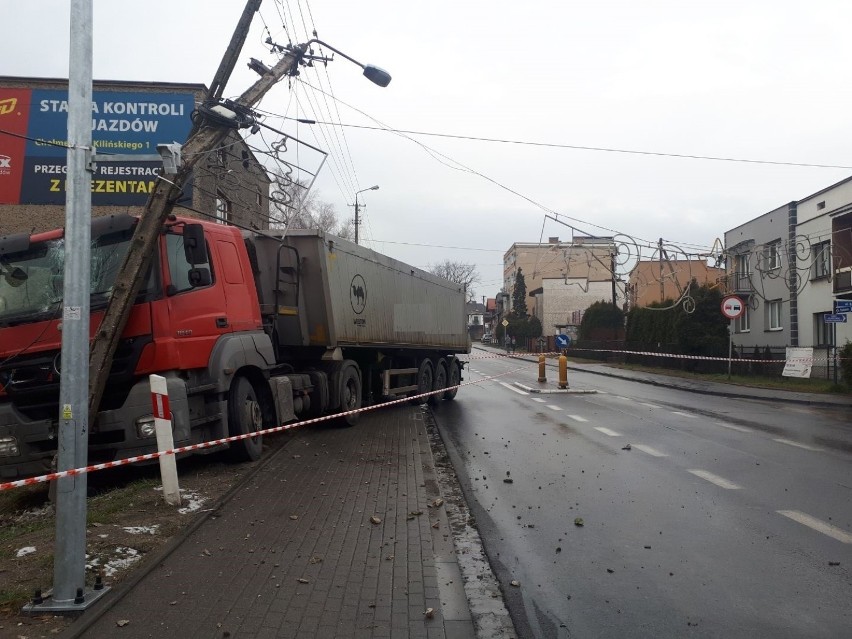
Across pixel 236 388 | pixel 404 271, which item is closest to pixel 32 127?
pixel 404 271

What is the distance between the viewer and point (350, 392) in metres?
13.6

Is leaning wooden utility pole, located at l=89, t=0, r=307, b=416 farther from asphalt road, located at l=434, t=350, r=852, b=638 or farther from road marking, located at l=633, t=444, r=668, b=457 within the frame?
road marking, located at l=633, t=444, r=668, b=457

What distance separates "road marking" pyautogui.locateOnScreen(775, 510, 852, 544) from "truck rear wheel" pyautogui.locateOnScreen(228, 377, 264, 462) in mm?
5953

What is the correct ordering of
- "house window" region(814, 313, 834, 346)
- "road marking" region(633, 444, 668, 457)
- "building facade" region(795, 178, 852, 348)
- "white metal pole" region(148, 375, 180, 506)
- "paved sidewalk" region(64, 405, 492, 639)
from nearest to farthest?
"paved sidewalk" region(64, 405, 492, 639) < "white metal pole" region(148, 375, 180, 506) < "road marking" region(633, 444, 668, 457) < "building facade" region(795, 178, 852, 348) < "house window" region(814, 313, 834, 346)

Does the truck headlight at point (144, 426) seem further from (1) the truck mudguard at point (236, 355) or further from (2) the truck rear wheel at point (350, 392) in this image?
(2) the truck rear wheel at point (350, 392)

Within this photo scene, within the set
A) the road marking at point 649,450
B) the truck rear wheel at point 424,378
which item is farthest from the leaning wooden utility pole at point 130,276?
the truck rear wheel at point 424,378

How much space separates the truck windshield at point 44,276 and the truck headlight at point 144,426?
132 cm

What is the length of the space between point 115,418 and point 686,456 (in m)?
7.07

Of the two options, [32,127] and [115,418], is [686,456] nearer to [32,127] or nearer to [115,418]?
[115,418]

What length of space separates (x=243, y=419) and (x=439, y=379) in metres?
10.9

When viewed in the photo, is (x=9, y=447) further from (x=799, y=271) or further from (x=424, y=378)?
(x=799, y=271)

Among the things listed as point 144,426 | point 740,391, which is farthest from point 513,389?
point 144,426

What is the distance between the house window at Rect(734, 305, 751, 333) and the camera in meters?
35.1

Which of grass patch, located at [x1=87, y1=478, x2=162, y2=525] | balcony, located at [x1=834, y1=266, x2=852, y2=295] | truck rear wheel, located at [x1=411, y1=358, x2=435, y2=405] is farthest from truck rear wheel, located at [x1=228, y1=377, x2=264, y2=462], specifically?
balcony, located at [x1=834, y1=266, x2=852, y2=295]
